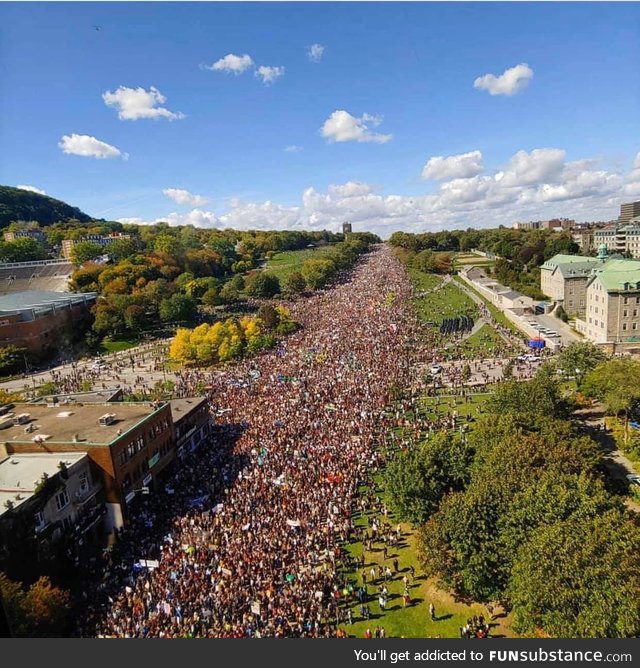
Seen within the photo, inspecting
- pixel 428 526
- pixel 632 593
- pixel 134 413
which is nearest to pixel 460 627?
pixel 428 526

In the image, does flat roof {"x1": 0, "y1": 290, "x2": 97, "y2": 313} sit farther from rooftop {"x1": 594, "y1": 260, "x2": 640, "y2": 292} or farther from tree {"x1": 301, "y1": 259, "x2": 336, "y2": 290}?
rooftop {"x1": 594, "y1": 260, "x2": 640, "y2": 292}

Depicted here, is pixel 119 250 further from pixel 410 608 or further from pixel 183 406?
pixel 410 608

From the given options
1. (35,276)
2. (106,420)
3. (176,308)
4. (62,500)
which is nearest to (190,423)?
(106,420)

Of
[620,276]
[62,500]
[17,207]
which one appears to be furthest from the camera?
[17,207]

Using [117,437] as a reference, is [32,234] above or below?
above

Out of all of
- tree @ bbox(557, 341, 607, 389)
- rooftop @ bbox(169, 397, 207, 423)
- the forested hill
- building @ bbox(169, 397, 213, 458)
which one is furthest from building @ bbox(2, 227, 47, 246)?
tree @ bbox(557, 341, 607, 389)

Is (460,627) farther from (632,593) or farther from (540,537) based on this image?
(632,593)
